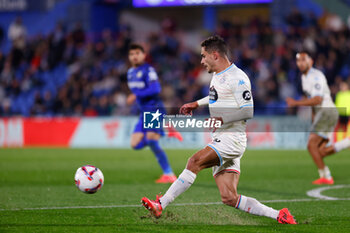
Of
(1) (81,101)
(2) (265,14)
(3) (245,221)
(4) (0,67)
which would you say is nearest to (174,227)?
(3) (245,221)

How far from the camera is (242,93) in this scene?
554 centimetres

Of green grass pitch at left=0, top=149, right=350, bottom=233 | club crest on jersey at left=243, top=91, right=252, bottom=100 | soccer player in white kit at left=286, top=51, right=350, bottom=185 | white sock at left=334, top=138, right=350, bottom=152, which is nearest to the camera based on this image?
club crest on jersey at left=243, top=91, right=252, bottom=100

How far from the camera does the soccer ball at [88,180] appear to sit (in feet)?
20.6

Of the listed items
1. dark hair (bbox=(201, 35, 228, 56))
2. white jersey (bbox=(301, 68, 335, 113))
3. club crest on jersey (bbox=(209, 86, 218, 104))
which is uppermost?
dark hair (bbox=(201, 35, 228, 56))

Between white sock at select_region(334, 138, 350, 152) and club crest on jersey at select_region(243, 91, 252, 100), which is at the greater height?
club crest on jersey at select_region(243, 91, 252, 100)

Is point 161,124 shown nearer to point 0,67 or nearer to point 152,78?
point 152,78

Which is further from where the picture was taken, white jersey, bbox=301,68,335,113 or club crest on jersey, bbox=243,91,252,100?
white jersey, bbox=301,68,335,113

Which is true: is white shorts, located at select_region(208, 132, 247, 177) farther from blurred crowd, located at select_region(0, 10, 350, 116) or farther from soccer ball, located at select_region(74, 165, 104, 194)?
blurred crowd, located at select_region(0, 10, 350, 116)

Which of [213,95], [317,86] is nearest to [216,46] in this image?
[213,95]

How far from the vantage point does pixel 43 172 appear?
11.7m

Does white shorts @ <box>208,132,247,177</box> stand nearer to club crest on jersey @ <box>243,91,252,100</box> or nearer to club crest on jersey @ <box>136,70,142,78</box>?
club crest on jersey @ <box>243,91,252,100</box>

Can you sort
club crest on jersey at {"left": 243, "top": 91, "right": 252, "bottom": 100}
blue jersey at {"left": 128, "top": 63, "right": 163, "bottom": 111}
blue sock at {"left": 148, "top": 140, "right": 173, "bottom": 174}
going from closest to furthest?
club crest on jersey at {"left": 243, "top": 91, "right": 252, "bottom": 100} < blue jersey at {"left": 128, "top": 63, "right": 163, "bottom": 111} < blue sock at {"left": 148, "top": 140, "right": 173, "bottom": 174}

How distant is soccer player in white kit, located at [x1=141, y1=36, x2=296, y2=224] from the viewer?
5.57 metres

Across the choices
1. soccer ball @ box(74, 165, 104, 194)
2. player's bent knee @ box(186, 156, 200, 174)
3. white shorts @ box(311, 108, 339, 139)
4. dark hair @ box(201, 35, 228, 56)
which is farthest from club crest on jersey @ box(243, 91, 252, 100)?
white shorts @ box(311, 108, 339, 139)
